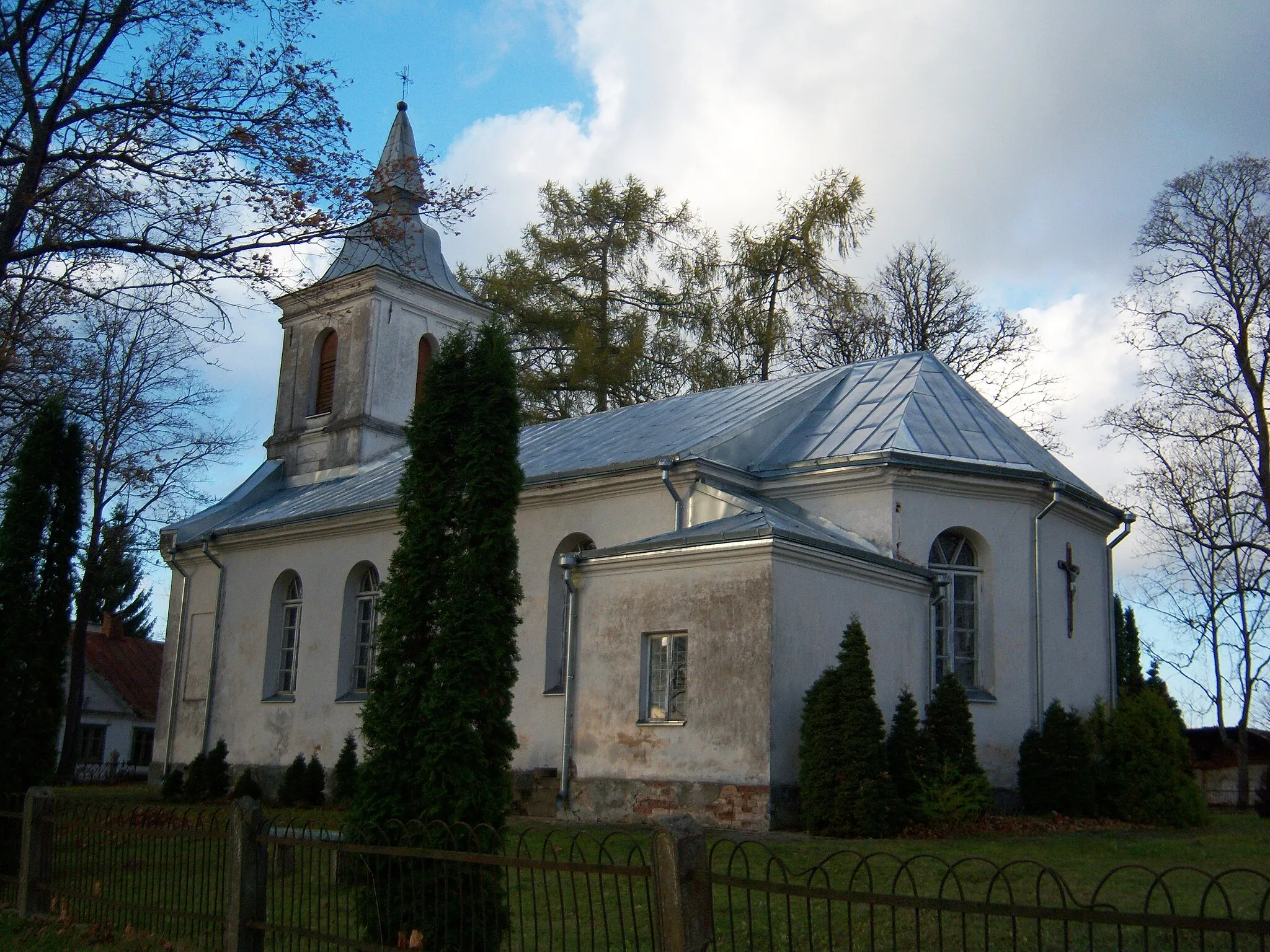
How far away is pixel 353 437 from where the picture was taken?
23.5m

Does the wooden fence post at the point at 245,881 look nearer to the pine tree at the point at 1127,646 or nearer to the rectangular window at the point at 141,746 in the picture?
the pine tree at the point at 1127,646

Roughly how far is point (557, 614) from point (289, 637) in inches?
267

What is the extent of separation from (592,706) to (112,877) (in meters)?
6.18

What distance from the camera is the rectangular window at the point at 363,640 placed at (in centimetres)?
1966

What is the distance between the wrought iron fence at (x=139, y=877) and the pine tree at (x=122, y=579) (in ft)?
67.8

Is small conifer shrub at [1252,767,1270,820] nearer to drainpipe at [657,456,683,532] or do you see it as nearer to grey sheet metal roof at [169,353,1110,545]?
grey sheet metal roof at [169,353,1110,545]

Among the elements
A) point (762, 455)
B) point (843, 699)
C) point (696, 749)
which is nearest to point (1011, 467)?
point (762, 455)

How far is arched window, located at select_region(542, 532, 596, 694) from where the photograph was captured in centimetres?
1642

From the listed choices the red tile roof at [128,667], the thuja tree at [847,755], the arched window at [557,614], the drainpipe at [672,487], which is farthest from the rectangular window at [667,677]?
the red tile roof at [128,667]

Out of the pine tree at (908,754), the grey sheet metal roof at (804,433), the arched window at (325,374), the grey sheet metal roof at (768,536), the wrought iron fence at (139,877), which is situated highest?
the arched window at (325,374)

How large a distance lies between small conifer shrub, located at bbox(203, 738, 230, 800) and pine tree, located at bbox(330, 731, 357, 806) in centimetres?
324

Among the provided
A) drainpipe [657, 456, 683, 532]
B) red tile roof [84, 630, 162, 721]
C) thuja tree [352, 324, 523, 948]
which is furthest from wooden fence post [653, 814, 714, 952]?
red tile roof [84, 630, 162, 721]

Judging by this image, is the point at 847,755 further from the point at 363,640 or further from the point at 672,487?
the point at 363,640

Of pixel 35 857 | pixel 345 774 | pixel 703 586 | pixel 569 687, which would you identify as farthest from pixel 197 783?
pixel 703 586
